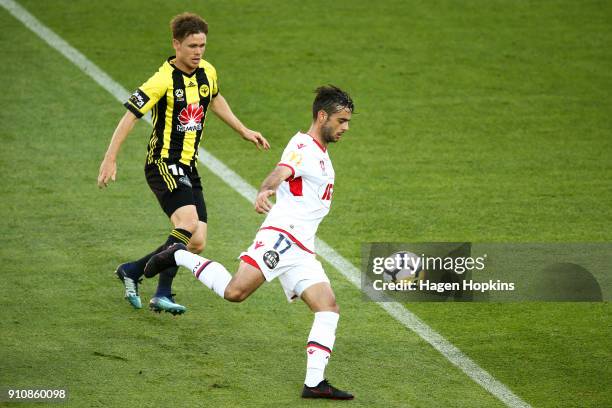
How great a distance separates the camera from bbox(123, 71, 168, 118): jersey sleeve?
27.7ft

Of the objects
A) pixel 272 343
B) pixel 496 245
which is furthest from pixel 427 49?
pixel 272 343

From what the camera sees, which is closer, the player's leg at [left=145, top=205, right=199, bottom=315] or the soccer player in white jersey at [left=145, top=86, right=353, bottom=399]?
the soccer player in white jersey at [left=145, top=86, right=353, bottom=399]

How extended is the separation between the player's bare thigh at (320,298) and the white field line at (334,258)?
1154mm

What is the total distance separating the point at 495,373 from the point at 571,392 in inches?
22.4

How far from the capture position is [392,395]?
24.0ft

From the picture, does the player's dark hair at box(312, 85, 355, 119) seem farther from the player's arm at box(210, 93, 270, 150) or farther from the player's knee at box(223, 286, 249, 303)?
the player's arm at box(210, 93, 270, 150)

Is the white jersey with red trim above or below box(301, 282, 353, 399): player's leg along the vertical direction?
above

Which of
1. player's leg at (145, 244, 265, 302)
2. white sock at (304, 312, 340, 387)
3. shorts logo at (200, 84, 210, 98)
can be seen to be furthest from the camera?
shorts logo at (200, 84, 210, 98)

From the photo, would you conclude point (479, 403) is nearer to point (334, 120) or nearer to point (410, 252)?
point (334, 120)

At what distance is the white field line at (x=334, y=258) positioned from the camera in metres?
7.55

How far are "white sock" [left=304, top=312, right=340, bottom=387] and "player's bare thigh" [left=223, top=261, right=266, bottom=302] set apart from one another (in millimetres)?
499

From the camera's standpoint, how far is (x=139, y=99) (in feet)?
27.8

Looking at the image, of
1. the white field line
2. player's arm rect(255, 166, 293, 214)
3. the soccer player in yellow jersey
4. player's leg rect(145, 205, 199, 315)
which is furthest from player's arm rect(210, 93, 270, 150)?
player's arm rect(255, 166, 293, 214)

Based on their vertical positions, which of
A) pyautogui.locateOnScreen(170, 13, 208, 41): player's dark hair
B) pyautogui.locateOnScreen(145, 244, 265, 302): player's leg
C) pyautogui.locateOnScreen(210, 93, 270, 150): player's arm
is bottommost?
pyautogui.locateOnScreen(145, 244, 265, 302): player's leg
